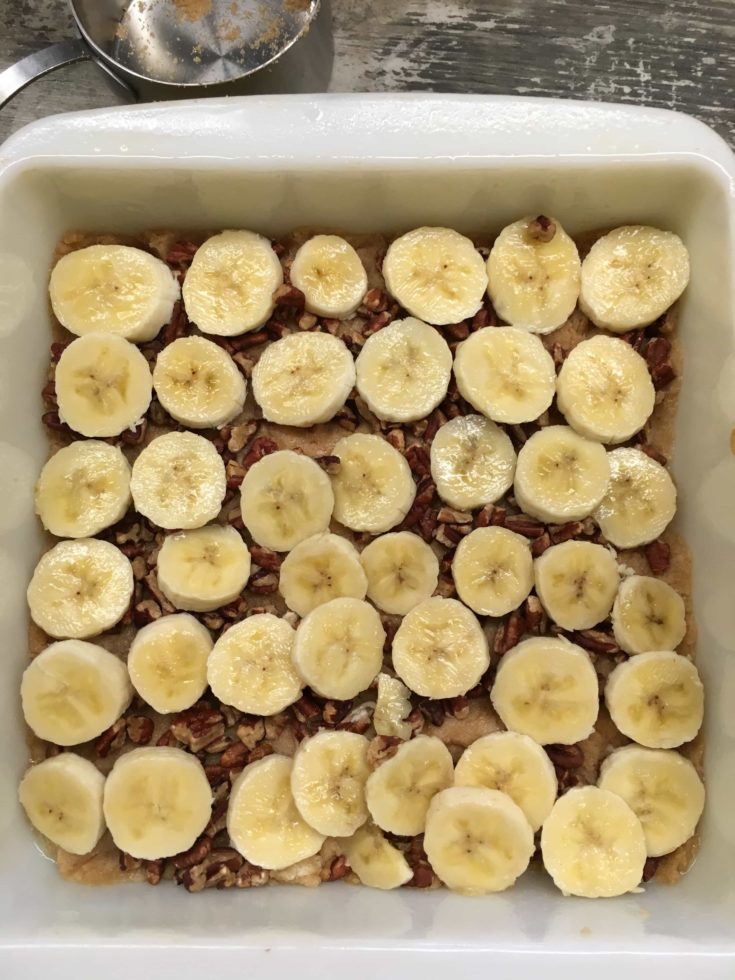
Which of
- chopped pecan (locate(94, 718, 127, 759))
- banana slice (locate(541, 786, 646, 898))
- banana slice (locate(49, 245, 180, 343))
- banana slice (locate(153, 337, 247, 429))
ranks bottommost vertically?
banana slice (locate(541, 786, 646, 898))

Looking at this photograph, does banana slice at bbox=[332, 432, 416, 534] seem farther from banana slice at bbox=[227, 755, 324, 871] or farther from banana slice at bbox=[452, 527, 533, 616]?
banana slice at bbox=[227, 755, 324, 871]

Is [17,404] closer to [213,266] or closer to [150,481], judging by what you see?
[150,481]

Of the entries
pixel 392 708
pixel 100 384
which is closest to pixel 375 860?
pixel 392 708

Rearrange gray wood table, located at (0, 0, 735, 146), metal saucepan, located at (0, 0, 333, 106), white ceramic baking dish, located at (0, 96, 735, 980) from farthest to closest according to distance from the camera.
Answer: gray wood table, located at (0, 0, 735, 146) < metal saucepan, located at (0, 0, 333, 106) < white ceramic baking dish, located at (0, 96, 735, 980)

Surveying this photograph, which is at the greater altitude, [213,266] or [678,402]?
[213,266]

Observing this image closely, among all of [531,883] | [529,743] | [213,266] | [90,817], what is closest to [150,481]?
[213,266]

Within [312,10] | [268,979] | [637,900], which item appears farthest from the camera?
[312,10]

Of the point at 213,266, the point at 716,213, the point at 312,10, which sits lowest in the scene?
the point at 213,266

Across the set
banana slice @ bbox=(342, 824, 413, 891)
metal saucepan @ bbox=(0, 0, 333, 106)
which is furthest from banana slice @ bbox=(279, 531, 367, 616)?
metal saucepan @ bbox=(0, 0, 333, 106)
